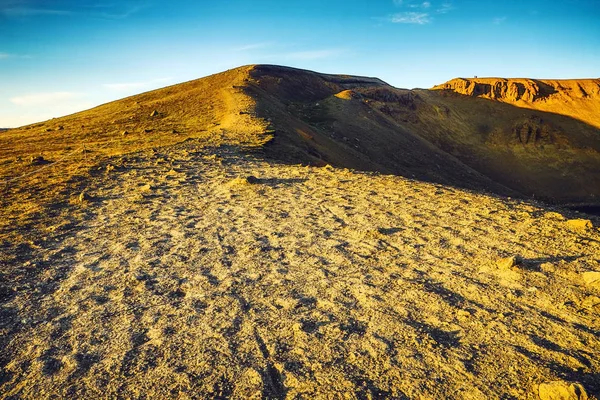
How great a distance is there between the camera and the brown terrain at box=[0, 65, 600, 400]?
163 inches

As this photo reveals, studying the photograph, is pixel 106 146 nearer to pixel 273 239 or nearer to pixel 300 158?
pixel 300 158

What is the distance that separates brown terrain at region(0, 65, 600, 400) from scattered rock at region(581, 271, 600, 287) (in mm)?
25

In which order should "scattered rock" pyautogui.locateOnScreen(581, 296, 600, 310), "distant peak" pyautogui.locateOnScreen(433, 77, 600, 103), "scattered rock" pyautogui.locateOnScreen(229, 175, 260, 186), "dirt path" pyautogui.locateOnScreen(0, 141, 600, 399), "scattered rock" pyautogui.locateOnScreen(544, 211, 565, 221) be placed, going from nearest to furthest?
"dirt path" pyautogui.locateOnScreen(0, 141, 600, 399) → "scattered rock" pyautogui.locateOnScreen(581, 296, 600, 310) → "scattered rock" pyautogui.locateOnScreen(544, 211, 565, 221) → "scattered rock" pyautogui.locateOnScreen(229, 175, 260, 186) → "distant peak" pyautogui.locateOnScreen(433, 77, 600, 103)

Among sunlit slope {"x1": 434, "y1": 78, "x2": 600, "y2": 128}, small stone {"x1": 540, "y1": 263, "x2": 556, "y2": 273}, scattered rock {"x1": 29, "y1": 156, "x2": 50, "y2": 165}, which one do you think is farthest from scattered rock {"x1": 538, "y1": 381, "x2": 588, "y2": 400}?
sunlit slope {"x1": 434, "y1": 78, "x2": 600, "y2": 128}

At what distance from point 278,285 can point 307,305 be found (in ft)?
2.63

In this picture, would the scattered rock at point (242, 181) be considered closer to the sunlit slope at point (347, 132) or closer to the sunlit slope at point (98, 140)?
the sunlit slope at point (347, 132)

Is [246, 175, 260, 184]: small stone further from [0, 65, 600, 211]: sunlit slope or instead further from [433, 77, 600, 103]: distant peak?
[433, 77, 600, 103]: distant peak

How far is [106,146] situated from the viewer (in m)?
18.3

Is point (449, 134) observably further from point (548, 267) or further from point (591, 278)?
point (591, 278)

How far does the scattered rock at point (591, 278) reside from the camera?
586 centimetres

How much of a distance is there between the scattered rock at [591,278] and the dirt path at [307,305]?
3.9 inches

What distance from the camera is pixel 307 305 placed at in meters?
5.59

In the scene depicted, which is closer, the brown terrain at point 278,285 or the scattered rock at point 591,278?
the brown terrain at point 278,285

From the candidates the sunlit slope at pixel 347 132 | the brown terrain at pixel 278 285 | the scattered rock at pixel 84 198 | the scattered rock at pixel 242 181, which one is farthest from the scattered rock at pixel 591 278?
the sunlit slope at pixel 347 132
